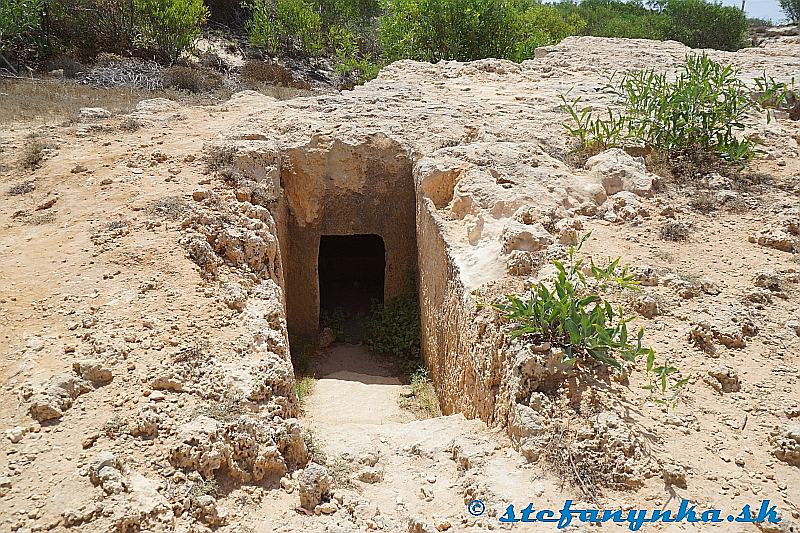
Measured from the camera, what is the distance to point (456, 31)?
36.0ft

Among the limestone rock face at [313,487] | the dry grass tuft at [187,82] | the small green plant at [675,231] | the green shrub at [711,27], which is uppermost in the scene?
the green shrub at [711,27]

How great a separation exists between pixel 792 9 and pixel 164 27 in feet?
90.5

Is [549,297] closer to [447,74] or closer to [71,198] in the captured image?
[71,198]

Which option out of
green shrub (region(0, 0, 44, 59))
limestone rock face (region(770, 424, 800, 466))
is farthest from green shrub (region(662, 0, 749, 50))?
limestone rock face (region(770, 424, 800, 466))

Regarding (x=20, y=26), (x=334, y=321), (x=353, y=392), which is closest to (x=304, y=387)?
(x=353, y=392)

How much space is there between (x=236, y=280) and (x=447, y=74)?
4.43 metres

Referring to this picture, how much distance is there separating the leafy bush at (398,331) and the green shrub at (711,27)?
18.1m

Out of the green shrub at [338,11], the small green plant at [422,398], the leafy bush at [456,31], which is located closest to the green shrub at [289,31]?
the green shrub at [338,11]

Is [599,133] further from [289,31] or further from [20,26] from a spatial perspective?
[289,31]

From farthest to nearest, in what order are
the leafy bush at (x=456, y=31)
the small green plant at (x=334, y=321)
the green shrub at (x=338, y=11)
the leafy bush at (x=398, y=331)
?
the green shrub at (x=338, y=11), the leafy bush at (x=456, y=31), the small green plant at (x=334, y=321), the leafy bush at (x=398, y=331)

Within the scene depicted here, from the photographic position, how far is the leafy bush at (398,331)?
5922 millimetres

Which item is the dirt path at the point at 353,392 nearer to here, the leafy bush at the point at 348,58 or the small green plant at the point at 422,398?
the small green plant at the point at 422,398

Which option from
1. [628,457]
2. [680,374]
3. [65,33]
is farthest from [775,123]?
[65,33]

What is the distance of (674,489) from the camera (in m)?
2.42
